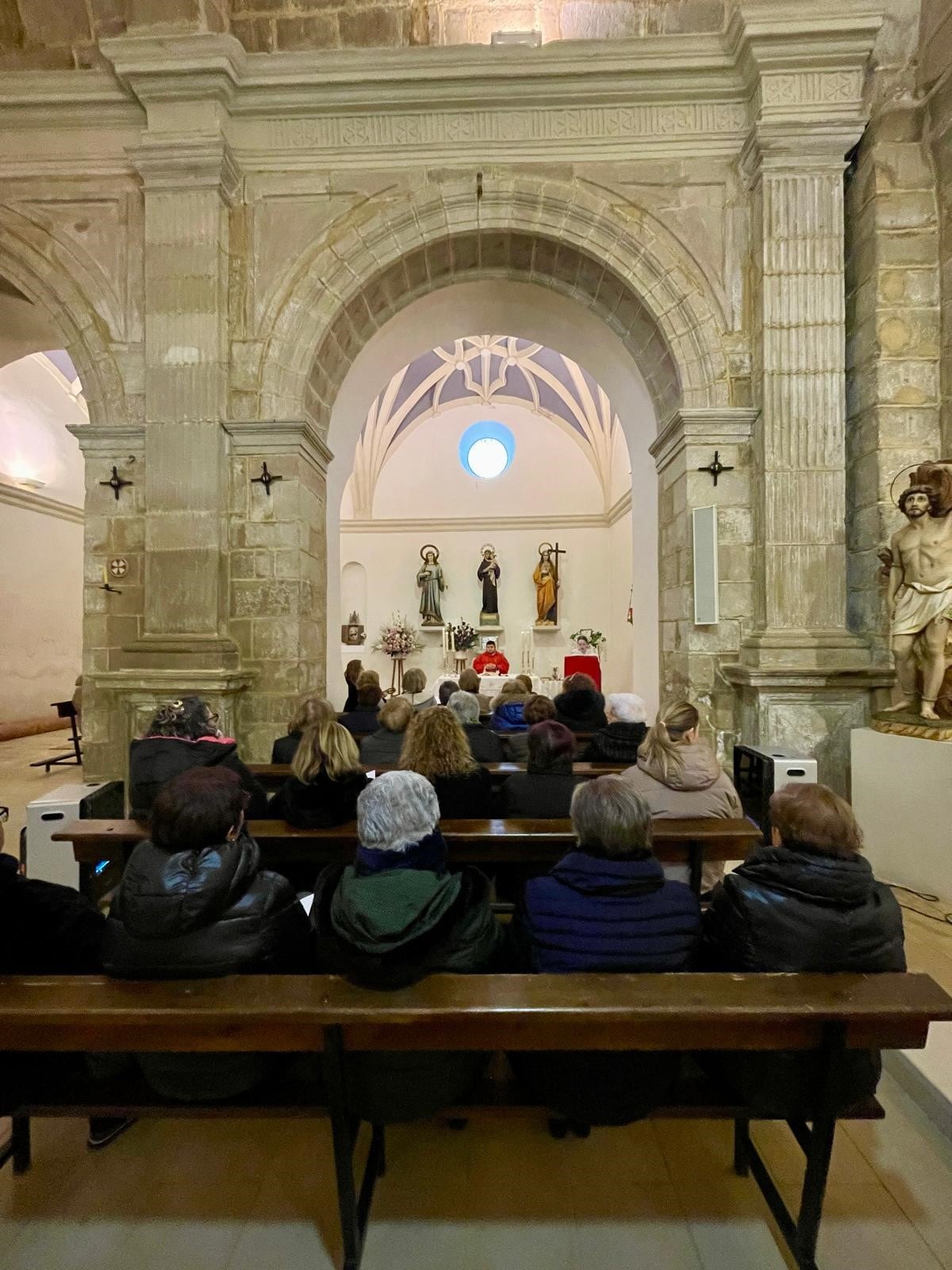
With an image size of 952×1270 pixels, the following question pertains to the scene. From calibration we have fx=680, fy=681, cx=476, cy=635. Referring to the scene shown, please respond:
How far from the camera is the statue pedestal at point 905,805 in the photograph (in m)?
4.02

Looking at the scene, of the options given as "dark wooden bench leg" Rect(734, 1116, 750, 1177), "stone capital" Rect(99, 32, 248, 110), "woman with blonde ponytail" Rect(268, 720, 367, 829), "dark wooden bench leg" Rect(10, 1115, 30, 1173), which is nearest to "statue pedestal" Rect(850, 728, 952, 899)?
"dark wooden bench leg" Rect(734, 1116, 750, 1177)

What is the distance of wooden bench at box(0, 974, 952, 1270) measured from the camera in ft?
4.98

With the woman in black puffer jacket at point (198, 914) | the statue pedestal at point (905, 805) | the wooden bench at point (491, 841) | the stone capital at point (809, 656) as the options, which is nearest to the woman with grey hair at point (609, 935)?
the woman in black puffer jacket at point (198, 914)

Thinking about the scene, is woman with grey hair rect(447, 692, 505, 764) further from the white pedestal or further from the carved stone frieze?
the carved stone frieze

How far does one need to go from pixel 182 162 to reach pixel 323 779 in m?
5.47

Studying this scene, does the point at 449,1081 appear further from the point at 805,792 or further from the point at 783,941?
the point at 805,792

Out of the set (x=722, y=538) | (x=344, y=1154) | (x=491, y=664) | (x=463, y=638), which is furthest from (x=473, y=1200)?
(x=463, y=638)

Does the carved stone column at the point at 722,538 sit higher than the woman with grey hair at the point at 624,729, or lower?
higher

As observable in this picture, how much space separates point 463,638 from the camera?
13.9 metres

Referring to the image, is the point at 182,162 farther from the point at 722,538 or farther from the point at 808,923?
the point at 808,923

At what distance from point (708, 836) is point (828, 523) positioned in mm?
3494

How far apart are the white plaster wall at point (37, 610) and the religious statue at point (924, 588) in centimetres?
1182

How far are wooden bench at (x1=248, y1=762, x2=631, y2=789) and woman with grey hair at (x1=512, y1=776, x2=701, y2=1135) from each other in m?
1.78

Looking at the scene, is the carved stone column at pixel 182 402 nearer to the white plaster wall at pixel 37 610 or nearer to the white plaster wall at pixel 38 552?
the white plaster wall at pixel 38 552
